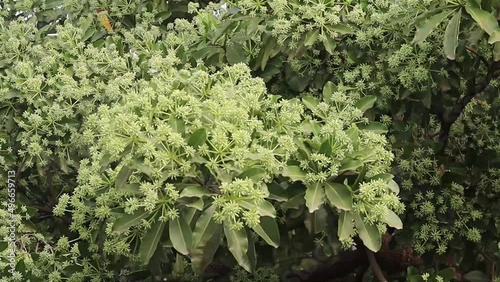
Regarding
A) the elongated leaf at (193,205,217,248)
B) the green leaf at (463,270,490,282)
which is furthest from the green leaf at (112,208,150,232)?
the green leaf at (463,270,490,282)

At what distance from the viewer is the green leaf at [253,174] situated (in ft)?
6.88

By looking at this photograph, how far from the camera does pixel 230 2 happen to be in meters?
3.02

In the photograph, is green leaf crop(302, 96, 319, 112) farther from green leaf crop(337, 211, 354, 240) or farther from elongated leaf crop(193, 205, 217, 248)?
elongated leaf crop(193, 205, 217, 248)

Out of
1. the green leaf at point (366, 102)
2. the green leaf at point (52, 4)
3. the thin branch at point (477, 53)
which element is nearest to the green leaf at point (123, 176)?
the green leaf at point (366, 102)

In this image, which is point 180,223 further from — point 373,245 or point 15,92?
point 15,92

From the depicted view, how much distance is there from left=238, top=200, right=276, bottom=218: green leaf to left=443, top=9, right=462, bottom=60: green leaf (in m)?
0.81

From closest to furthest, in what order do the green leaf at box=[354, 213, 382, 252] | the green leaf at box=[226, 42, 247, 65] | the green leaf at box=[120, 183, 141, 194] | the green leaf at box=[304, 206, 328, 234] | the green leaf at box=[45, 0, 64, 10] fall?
the green leaf at box=[120, 183, 141, 194], the green leaf at box=[354, 213, 382, 252], the green leaf at box=[304, 206, 328, 234], the green leaf at box=[226, 42, 247, 65], the green leaf at box=[45, 0, 64, 10]

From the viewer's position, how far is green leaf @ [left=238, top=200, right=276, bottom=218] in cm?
206

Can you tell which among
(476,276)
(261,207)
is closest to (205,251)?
(261,207)

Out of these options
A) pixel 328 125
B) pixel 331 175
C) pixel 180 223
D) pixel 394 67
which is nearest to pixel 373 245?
pixel 331 175

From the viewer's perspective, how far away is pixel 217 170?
2.08m

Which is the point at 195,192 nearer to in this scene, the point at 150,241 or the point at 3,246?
the point at 150,241

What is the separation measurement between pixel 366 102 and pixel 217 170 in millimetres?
774

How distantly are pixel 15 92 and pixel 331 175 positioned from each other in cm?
157
